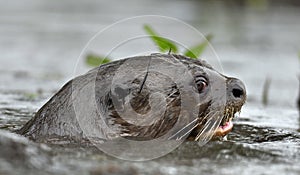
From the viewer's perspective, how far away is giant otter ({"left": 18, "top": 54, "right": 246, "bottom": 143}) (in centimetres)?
409

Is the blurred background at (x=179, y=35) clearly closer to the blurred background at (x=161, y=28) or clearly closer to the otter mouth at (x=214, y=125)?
the blurred background at (x=161, y=28)

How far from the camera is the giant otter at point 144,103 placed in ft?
13.4

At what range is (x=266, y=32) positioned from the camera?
13633mm

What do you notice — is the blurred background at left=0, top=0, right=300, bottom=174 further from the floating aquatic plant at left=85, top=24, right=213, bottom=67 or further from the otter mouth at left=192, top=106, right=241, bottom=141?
the floating aquatic plant at left=85, top=24, right=213, bottom=67

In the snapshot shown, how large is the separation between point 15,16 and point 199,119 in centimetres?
1153

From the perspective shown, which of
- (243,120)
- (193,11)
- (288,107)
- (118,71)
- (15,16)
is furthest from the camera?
(193,11)

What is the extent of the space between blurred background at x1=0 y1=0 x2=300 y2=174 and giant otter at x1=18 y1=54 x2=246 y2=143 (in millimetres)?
440

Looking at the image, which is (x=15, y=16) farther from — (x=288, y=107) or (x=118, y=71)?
(x=118, y=71)

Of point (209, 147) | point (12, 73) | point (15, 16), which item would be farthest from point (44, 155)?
point (15, 16)

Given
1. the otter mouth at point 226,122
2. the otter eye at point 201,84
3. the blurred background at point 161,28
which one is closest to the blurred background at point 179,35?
the blurred background at point 161,28

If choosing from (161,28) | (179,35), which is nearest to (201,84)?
(179,35)

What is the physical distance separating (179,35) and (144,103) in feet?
29.5

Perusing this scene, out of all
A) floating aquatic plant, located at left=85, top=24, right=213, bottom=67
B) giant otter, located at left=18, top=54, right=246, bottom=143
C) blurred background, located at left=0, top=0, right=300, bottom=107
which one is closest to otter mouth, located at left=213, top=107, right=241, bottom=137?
giant otter, located at left=18, top=54, right=246, bottom=143

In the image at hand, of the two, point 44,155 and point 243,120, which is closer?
point 44,155
